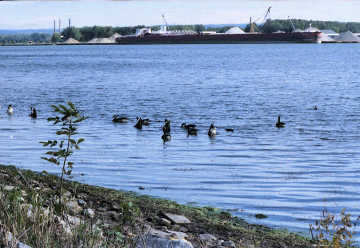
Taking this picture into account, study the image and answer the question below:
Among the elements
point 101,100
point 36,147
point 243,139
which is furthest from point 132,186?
point 101,100

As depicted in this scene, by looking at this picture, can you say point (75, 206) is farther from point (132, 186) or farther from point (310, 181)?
point (310, 181)

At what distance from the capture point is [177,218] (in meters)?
9.70

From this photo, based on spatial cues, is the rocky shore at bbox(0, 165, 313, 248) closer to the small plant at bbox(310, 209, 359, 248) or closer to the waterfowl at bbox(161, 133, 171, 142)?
the small plant at bbox(310, 209, 359, 248)

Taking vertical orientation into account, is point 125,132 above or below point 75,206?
below

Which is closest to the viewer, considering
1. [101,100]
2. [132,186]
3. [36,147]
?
[132,186]

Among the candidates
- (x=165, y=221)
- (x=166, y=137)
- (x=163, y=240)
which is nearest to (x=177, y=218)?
(x=165, y=221)

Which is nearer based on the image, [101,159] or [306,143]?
[101,159]

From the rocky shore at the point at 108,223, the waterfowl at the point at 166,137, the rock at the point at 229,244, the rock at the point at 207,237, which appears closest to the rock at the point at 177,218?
the rocky shore at the point at 108,223

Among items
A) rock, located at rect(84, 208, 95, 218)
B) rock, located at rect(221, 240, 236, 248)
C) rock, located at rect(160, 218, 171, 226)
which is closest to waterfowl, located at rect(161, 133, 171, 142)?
rock, located at rect(160, 218, 171, 226)

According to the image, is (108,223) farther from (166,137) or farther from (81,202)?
(166,137)

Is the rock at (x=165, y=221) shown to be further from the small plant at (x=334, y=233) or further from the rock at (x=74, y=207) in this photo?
the small plant at (x=334, y=233)

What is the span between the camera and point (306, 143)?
888 inches

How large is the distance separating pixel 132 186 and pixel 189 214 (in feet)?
12.0

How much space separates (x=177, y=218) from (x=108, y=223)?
1468mm
